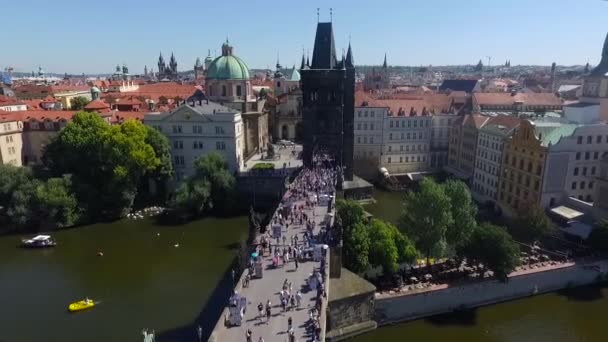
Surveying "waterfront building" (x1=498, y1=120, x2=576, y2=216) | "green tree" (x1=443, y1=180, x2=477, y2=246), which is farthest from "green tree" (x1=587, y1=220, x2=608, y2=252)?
"green tree" (x1=443, y1=180, x2=477, y2=246)

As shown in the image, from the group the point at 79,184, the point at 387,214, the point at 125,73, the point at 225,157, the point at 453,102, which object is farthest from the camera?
the point at 125,73

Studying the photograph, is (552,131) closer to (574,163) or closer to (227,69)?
(574,163)

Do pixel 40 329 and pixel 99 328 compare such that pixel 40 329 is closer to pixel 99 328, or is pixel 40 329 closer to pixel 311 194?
pixel 99 328

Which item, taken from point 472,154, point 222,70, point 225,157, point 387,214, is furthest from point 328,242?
point 222,70

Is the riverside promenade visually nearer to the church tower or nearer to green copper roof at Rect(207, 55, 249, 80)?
the church tower

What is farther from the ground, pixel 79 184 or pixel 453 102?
pixel 453 102
